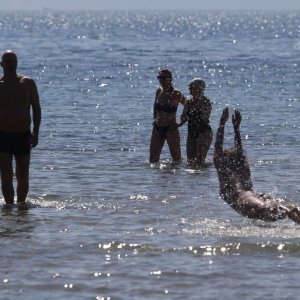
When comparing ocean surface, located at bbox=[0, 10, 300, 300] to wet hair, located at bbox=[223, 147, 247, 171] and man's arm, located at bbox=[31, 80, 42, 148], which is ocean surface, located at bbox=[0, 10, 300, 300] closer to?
wet hair, located at bbox=[223, 147, 247, 171]

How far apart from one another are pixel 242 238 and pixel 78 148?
792 cm

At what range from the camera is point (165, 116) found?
53.0 ft

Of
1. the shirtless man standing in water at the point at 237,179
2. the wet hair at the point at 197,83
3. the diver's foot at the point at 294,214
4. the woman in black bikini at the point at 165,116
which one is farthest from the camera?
the woman in black bikini at the point at 165,116

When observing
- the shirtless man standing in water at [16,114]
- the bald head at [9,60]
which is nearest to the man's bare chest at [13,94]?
the shirtless man standing in water at [16,114]

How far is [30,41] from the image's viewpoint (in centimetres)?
7019

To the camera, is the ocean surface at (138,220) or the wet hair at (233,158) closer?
the ocean surface at (138,220)

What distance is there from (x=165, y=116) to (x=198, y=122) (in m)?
0.47

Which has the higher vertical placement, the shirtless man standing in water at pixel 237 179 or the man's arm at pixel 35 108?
the man's arm at pixel 35 108

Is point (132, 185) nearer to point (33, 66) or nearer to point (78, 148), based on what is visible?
point (78, 148)

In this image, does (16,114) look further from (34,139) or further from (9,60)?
(9,60)

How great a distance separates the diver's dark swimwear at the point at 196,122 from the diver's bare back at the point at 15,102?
168 inches

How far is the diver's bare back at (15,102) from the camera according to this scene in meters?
12.1

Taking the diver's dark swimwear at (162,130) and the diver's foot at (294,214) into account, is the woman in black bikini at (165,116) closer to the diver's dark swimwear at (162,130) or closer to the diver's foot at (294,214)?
the diver's dark swimwear at (162,130)

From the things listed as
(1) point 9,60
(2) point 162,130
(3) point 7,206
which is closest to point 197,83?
(2) point 162,130
